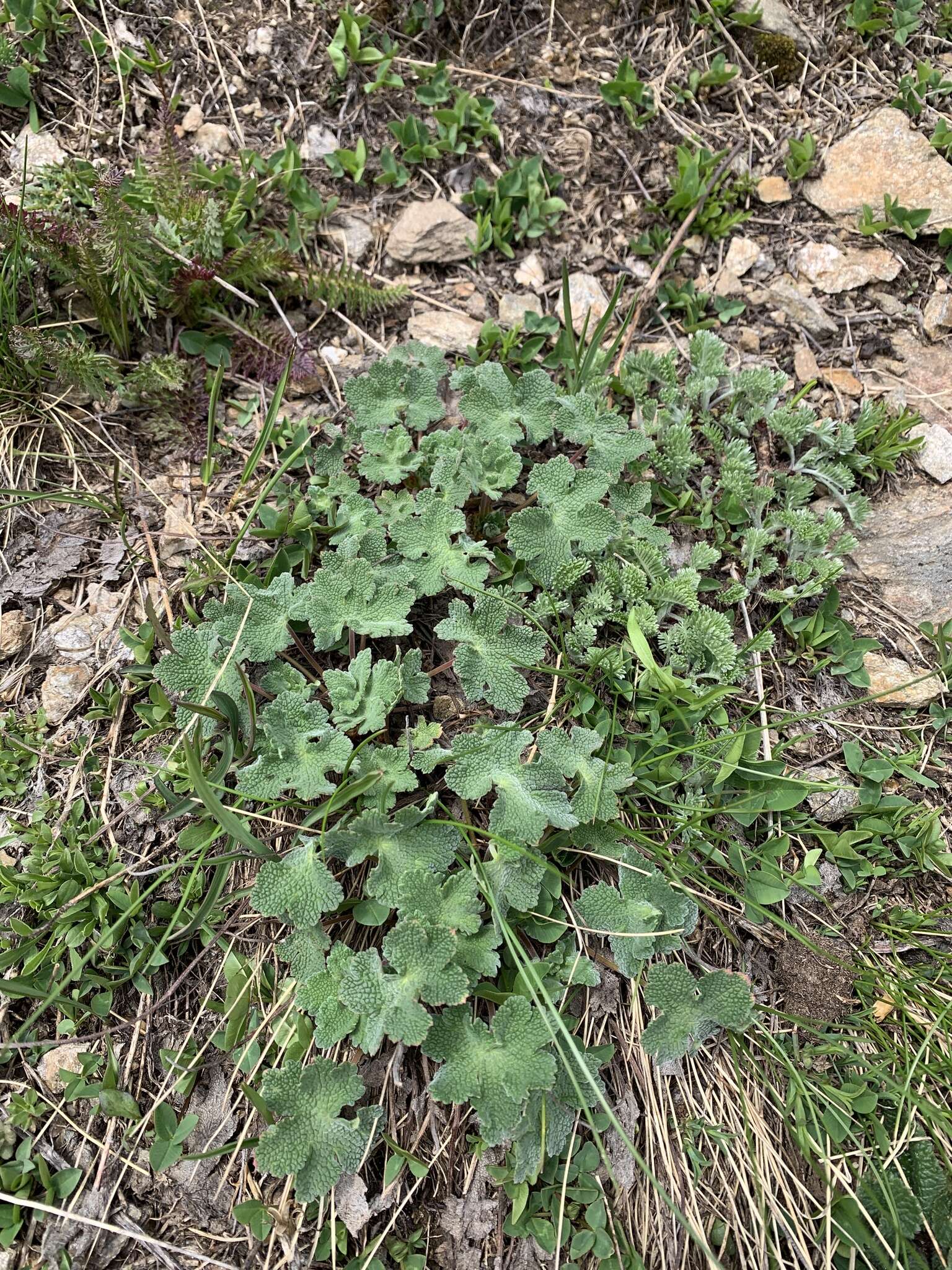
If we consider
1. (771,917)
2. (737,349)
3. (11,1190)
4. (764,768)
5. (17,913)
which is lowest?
(11,1190)

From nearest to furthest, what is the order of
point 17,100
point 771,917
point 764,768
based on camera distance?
point 771,917 < point 764,768 < point 17,100

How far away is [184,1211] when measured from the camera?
1.85 m

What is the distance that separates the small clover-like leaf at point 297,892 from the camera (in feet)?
6.15

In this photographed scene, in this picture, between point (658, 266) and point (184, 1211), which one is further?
point (658, 266)

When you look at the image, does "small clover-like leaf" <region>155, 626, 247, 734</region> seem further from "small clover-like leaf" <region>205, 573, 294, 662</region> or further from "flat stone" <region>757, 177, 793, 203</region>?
"flat stone" <region>757, 177, 793, 203</region>

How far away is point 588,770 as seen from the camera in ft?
6.76

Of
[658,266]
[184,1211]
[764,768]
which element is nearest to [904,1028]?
[764,768]

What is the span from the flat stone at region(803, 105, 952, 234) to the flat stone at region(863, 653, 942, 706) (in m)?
1.64

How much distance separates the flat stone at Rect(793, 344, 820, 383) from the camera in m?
2.76

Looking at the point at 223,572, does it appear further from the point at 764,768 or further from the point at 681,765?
the point at 764,768

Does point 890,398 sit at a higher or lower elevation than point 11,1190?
higher

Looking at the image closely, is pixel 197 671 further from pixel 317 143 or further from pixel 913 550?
pixel 913 550

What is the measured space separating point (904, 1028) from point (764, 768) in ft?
2.33

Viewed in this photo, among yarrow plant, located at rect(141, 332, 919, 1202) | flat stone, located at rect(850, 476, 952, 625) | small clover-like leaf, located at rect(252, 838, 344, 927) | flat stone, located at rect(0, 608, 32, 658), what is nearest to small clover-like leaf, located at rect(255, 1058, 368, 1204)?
yarrow plant, located at rect(141, 332, 919, 1202)
